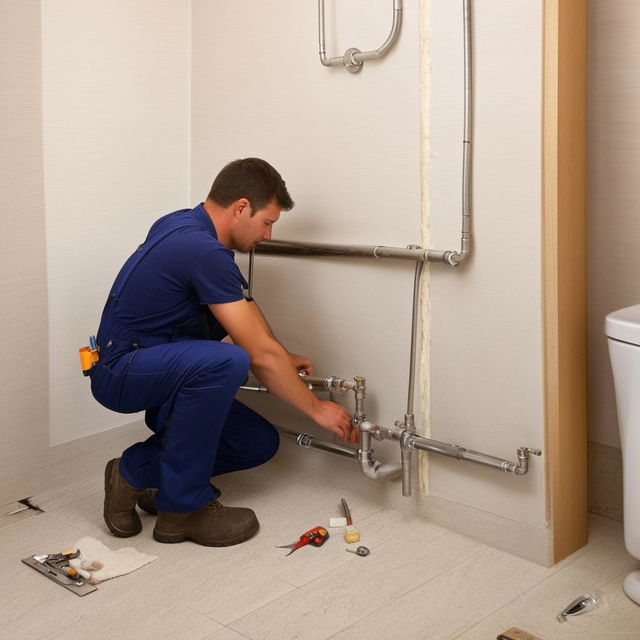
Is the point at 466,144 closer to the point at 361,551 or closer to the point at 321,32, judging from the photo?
the point at 321,32

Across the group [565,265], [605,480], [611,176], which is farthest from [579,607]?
[611,176]

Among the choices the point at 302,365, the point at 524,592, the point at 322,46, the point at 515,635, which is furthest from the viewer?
the point at 302,365

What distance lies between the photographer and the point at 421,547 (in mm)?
2225

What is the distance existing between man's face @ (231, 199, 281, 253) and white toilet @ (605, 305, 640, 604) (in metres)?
0.88

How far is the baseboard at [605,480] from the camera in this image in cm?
228

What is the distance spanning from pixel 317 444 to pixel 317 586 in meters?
0.55

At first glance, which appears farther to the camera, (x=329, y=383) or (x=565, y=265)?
(x=329, y=383)

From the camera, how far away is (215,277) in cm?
216

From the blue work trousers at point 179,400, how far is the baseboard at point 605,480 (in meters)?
0.92

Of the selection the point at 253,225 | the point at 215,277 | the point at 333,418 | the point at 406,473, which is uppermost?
the point at 253,225

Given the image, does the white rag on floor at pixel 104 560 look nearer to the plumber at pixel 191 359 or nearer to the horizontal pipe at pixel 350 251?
the plumber at pixel 191 359

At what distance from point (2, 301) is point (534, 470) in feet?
4.70

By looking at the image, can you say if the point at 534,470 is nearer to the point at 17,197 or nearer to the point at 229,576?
the point at 229,576

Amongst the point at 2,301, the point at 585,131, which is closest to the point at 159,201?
the point at 2,301
